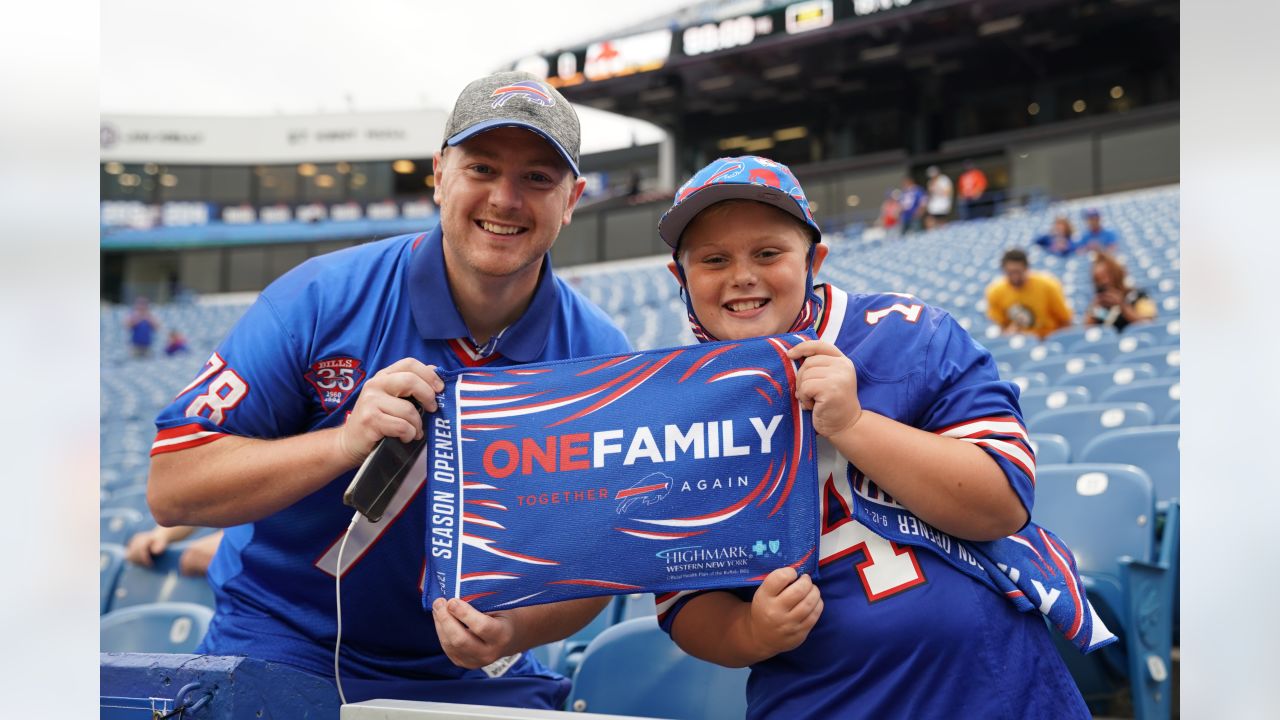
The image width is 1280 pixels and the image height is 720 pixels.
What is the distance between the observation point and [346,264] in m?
1.89

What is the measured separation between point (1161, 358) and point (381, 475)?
15.8 feet

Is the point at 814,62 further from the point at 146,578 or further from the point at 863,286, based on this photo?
the point at 146,578

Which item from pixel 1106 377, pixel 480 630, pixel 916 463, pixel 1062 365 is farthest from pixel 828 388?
pixel 1062 365

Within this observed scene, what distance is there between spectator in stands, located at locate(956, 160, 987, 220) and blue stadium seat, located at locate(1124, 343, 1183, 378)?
39.9ft

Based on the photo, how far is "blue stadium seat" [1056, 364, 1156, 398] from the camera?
15.5ft

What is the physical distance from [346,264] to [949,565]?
119 centimetres

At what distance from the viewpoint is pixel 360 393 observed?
1618 mm

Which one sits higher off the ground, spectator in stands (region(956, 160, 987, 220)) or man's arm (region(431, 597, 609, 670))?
spectator in stands (region(956, 160, 987, 220))

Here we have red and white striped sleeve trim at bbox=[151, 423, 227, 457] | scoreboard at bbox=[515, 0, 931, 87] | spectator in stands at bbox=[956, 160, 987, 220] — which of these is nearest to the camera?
red and white striped sleeve trim at bbox=[151, 423, 227, 457]

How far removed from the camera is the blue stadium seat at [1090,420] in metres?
3.75

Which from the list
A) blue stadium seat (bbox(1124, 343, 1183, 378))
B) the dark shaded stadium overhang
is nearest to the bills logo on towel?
blue stadium seat (bbox(1124, 343, 1183, 378))

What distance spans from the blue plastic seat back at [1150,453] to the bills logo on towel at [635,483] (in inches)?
83.9

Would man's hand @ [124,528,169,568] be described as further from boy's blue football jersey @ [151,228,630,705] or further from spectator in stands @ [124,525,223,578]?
boy's blue football jersey @ [151,228,630,705]
